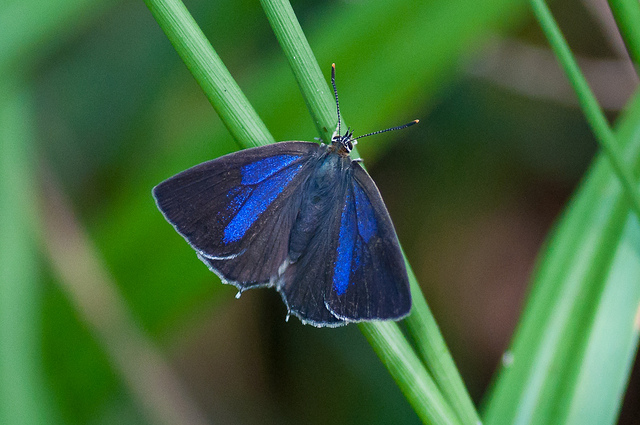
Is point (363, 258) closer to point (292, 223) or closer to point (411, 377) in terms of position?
point (292, 223)

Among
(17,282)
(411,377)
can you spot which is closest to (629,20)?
(411,377)

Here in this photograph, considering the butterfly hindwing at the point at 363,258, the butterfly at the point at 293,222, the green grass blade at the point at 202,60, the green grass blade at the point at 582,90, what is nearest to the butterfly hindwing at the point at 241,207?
the butterfly at the point at 293,222

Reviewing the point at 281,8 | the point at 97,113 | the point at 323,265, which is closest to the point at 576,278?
the point at 323,265

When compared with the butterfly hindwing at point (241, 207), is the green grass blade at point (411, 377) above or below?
below

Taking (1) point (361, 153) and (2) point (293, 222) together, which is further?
(1) point (361, 153)

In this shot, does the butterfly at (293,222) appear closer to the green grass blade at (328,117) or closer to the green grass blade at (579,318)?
the green grass blade at (328,117)

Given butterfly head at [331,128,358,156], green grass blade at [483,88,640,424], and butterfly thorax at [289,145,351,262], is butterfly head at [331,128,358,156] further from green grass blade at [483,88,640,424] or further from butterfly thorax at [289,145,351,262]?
green grass blade at [483,88,640,424]

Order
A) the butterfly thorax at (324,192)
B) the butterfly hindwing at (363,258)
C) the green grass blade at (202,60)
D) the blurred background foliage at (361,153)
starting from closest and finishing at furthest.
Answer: the green grass blade at (202,60)
the butterfly hindwing at (363,258)
the butterfly thorax at (324,192)
the blurred background foliage at (361,153)

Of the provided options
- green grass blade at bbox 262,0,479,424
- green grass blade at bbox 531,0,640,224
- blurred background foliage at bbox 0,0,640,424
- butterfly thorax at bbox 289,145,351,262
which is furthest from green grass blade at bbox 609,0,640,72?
blurred background foliage at bbox 0,0,640,424
